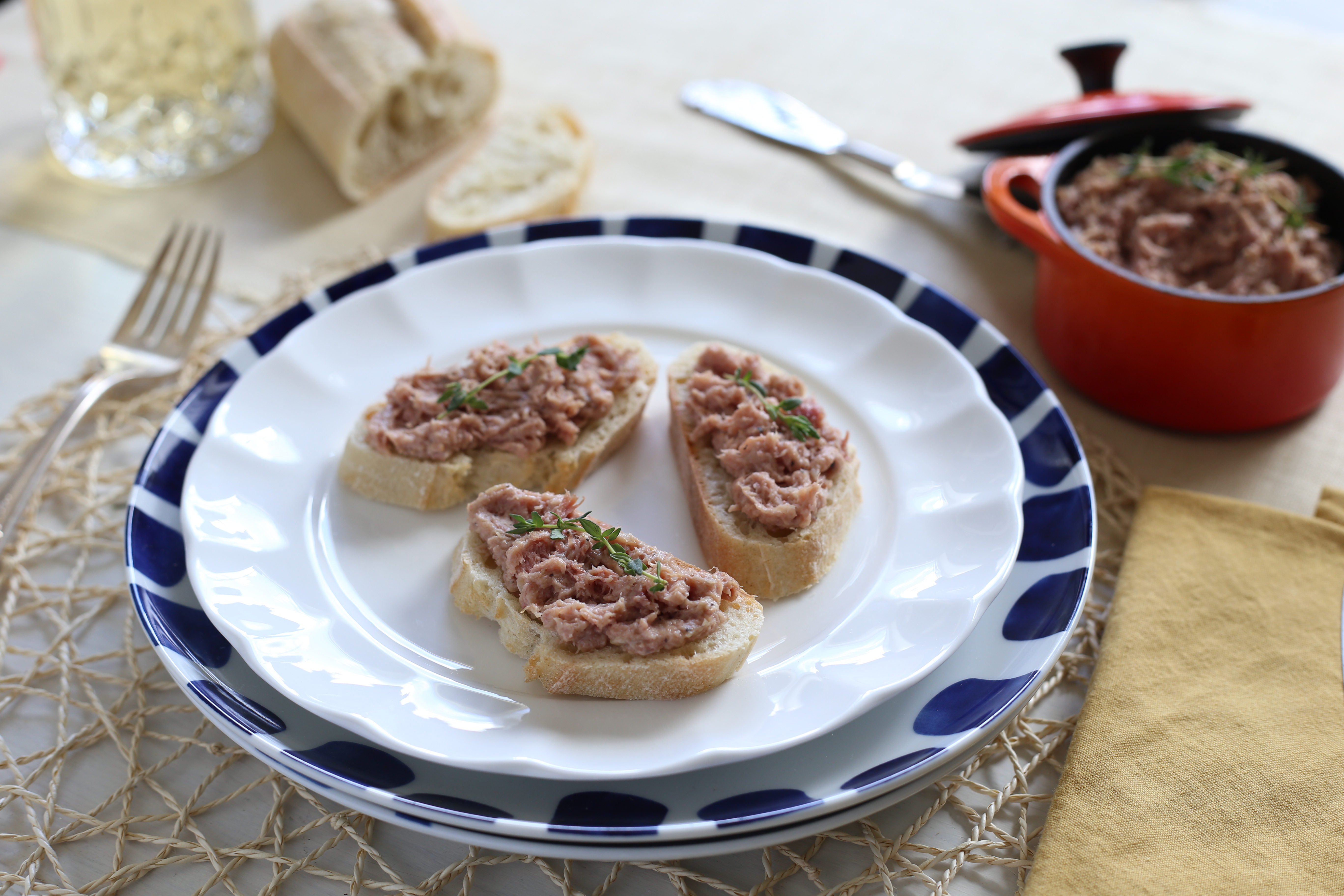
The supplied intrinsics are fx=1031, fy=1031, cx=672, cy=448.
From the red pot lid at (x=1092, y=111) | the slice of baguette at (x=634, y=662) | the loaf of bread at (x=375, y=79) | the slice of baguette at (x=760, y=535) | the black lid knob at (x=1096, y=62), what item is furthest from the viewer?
the loaf of bread at (x=375, y=79)

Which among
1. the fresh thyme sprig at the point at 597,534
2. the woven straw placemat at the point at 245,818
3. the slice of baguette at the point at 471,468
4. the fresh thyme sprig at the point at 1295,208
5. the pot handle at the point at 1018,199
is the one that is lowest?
the woven straw placemat at the point at 245,818

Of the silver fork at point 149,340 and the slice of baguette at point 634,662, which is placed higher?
the slice of baguette at point 634,662

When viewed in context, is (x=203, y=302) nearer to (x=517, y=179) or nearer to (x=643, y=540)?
(x=517, y=179)

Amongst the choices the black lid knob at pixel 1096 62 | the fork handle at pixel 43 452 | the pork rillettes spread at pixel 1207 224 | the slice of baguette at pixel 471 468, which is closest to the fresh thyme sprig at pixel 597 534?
the slice of baguette at pixel 471 468

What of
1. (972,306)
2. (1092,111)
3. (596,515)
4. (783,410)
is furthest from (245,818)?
(1092,111)

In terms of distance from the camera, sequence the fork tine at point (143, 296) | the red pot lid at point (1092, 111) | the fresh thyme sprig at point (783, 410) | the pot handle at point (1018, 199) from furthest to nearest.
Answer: the red pot lid at point (1092, 111)
the fork tine at point (143, 296)
the pot handle at point (1018, 199)
the fresh thyme sprig at point (783, 410)

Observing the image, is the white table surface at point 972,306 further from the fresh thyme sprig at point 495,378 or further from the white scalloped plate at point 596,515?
the fresh thyme sprig at point 495,378

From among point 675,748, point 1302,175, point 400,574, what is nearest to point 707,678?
point 675,748
